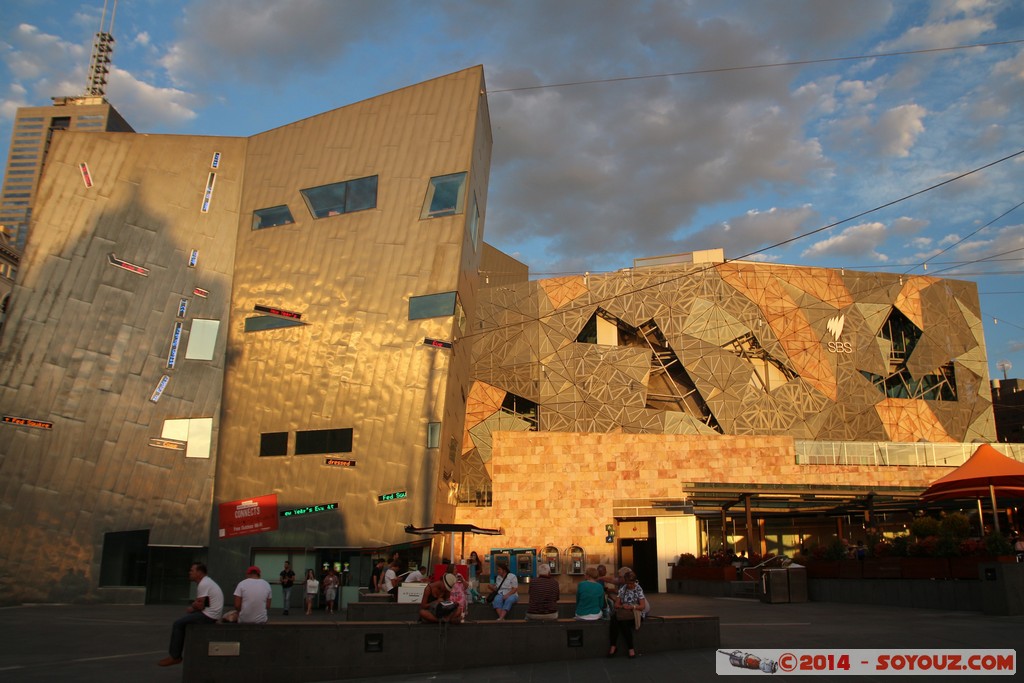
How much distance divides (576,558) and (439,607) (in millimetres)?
24746

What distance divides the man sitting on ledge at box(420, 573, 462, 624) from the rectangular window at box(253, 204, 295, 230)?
64.3ft

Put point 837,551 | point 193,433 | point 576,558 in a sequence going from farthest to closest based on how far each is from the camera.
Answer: point 576,558 < point 193,433 < point 837,551

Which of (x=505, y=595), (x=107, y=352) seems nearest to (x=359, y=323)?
(x=107, y=352)

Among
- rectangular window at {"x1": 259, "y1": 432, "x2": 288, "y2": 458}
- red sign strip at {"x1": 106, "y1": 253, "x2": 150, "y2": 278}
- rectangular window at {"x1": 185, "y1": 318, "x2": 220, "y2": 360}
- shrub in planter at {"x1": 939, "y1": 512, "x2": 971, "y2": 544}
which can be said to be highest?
red sign strip at {"x1": 106, "y1": 253, "x2": 150, "y2": 278}

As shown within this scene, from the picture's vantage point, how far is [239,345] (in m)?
27.7

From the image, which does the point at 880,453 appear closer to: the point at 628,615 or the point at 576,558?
the point at 576,558

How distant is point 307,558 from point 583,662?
16.4m

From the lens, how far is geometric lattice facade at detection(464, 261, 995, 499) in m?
47.2

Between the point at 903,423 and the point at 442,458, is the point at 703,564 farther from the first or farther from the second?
the point at 903,423

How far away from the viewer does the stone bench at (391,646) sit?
1008 cm

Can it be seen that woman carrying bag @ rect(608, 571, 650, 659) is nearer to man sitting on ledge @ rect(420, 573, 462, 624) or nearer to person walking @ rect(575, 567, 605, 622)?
person walking @ rect(575, 567, 605, 622)

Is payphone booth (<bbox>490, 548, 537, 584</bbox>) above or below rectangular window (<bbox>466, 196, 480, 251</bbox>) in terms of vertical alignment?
below

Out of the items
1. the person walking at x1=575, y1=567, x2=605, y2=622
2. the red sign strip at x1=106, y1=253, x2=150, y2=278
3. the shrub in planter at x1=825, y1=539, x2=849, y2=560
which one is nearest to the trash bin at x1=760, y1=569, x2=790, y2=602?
the shrub in planter at x1=825, y1=539, x2=849, y2=560

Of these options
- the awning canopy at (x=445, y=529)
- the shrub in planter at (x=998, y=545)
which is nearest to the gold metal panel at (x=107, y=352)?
the awning canopy at (x=445, y=529)
